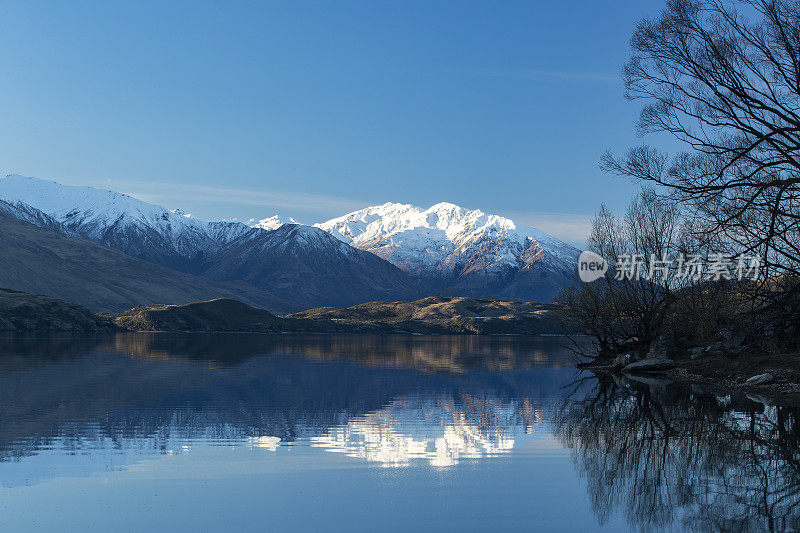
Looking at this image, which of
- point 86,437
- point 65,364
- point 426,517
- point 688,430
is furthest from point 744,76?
point 65,364

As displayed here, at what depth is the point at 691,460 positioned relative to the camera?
18547 millimetres

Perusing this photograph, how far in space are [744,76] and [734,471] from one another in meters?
16.8

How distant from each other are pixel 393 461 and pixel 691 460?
25.5 feet

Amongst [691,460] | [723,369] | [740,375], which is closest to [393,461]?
[691,460]

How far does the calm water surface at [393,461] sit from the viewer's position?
44.9 feet

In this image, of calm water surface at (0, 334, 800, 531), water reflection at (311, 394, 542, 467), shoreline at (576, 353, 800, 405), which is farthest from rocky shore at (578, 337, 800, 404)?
water reflection at (311, 394, 542, 467)

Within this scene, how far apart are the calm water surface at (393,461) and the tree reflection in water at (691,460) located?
2.6 inches

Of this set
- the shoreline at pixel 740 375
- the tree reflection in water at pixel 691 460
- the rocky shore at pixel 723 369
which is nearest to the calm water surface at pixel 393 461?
the tree reflection in water at pixel 691 460

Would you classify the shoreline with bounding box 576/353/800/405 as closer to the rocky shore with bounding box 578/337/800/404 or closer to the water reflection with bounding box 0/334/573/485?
the rocky shore with bounding box 578/337/800/404

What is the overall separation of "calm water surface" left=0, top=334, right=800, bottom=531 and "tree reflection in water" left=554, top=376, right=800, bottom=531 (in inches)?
2.6

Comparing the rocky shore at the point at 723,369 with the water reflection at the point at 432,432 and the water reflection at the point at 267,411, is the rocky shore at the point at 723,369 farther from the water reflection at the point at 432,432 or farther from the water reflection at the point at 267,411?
the water reflection at the point at 432,432

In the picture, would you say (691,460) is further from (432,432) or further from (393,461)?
(432,432)

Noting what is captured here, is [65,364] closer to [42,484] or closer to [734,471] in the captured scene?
[42,484]

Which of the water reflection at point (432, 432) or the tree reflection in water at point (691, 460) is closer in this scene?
the tree reflection in water at point (691, 460)
